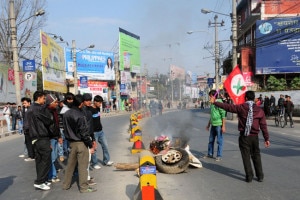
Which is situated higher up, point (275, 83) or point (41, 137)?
point (275, 83)

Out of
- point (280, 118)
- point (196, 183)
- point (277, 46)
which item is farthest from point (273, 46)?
point (196, 183)

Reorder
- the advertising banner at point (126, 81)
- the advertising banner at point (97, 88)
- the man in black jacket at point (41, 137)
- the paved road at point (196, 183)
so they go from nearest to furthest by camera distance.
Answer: the paved road at point (196, 183), the man in black jacket at point (41, 137), the advertising banner at point (97, 88), the advertising banner at point (126, 81)

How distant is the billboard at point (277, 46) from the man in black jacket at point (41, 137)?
29547 mm

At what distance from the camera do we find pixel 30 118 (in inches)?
254

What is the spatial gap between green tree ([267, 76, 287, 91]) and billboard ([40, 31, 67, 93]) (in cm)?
1990

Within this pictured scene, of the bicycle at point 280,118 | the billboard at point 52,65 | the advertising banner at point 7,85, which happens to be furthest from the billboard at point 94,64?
the bicycle at point 280,118

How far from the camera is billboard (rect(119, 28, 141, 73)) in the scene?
6291 cm

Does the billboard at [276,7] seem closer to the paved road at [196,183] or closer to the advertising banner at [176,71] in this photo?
the advertising banner at [176,71]

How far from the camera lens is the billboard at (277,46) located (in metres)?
33.3

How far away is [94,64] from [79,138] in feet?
169

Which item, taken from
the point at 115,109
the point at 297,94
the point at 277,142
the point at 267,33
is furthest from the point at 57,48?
the point at 277,142

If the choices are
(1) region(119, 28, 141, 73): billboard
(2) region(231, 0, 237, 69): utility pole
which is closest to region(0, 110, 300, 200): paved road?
(2) region(231, 0, 237, 69): utility pole

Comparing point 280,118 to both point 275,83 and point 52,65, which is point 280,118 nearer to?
point 275,83

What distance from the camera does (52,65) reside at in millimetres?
36500
